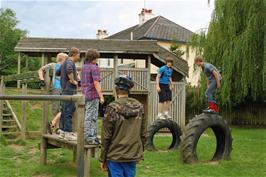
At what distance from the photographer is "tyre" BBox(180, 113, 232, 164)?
9.69 meters

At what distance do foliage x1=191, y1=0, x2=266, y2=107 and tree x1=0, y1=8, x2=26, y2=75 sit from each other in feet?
90.0

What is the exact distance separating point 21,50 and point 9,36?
31.1 m

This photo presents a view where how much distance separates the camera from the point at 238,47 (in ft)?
70.2

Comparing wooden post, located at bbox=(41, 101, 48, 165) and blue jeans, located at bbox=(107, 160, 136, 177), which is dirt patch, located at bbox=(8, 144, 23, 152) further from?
blue jeans, located at bbox=(107, 160, 136, 177)

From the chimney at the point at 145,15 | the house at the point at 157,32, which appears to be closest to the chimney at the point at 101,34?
the house at the point at 157,32

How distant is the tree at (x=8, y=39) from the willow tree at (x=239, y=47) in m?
27.4

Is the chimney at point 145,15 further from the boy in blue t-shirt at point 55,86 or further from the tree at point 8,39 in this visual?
the boy in blue t-shirt at point 55,86

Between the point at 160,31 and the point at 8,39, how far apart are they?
1710 cm

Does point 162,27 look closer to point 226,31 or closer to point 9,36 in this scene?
point 9,36

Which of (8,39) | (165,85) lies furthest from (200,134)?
(8,39)

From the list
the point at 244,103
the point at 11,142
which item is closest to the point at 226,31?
the point at 244,103

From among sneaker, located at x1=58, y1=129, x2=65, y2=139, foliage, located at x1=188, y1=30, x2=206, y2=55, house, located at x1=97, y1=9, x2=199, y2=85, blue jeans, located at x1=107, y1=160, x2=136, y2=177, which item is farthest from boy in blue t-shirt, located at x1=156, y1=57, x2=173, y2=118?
house, located at x1=97, y1=9, x2=199, y2=85

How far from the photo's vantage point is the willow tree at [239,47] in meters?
21.0

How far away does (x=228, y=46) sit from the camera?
22047 mm
